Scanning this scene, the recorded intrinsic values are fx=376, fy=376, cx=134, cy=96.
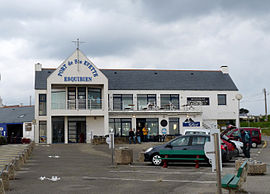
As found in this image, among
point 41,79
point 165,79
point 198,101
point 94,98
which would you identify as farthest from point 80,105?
point 198,101

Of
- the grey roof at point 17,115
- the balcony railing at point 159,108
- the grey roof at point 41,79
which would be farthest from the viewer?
the grey roof at point 17,115

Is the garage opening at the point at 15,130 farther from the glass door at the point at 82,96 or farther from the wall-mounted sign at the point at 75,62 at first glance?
the wall-mounted sign at the point at 75,62

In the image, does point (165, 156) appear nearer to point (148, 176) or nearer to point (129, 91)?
point (148, 176)

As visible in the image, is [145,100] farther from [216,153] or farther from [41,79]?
[216,153]

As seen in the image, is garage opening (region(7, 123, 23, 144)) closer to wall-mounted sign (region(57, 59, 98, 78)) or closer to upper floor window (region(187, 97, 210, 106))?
wall-mounted sign (region(57, 59, 98, 78))

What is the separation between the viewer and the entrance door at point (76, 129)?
35062 millimetres

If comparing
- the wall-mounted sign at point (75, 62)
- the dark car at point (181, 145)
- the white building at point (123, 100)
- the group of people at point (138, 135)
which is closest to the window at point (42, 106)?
the white building at point (123, 100)

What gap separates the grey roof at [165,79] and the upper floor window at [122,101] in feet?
2.68

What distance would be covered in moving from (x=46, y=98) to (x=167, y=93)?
40.2ft

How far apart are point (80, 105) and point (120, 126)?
4.83 m

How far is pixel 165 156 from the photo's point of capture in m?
16.4

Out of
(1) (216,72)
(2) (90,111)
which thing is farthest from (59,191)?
(1) (216,72)

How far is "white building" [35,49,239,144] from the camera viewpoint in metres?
33.9

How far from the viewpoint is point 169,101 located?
39.0 meters
